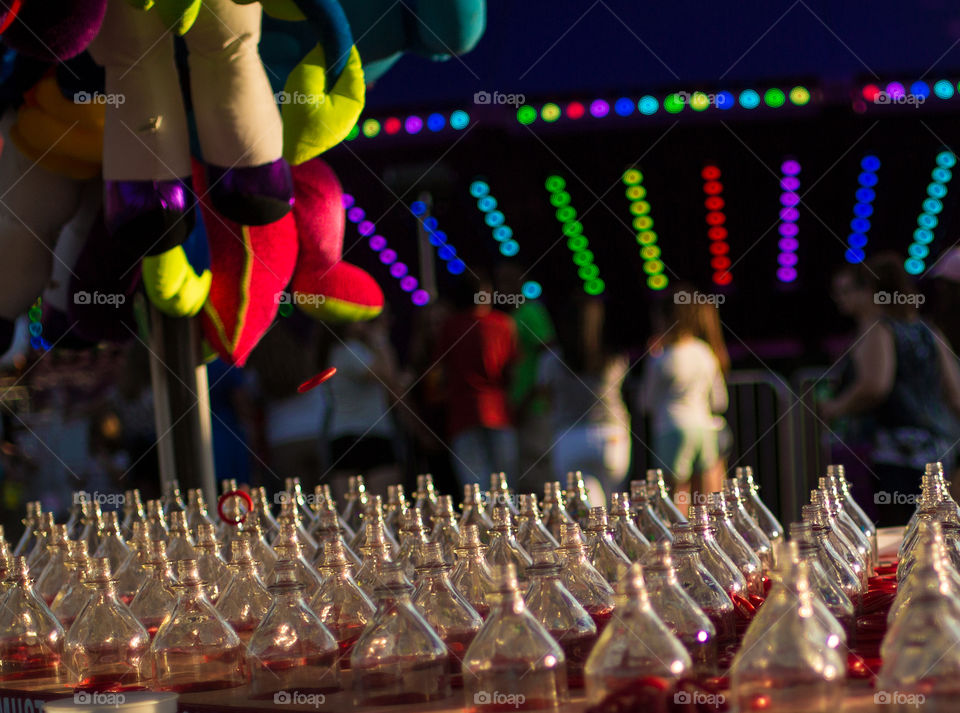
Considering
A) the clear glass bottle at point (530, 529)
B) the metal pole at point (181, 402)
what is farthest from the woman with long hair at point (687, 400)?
the clear glass bottle at point (530, 529)

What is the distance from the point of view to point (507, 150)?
5.46 m

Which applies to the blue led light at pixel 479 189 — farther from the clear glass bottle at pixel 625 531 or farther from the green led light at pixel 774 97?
the clear glass bottle at pixel 625 531

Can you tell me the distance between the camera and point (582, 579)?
58.0 inches

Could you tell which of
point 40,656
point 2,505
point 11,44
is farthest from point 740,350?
point 40,656

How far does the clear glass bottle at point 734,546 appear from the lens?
5.28 feet

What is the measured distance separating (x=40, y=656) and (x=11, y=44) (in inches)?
44.5

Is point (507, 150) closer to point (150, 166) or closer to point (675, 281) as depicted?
point (675, 281)

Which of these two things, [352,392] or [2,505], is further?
[2,505]

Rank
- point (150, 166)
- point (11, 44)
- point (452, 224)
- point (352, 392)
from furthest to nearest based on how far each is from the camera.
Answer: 1. point (452, 224)
2. point (352, 392)
3. point (150, 166)
4. point (11, 44)

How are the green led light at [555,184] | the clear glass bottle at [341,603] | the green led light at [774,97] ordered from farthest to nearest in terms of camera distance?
the green led light at [555,184]
the green led light at [774,97]
the clear glass bottle at [341,603]

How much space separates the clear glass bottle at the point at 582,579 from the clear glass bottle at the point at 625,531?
0.21m

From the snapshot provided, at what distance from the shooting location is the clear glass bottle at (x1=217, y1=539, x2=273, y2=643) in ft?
5.26

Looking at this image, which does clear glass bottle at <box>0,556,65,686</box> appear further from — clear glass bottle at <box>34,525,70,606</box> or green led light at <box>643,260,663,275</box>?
green led light at <box>643,260,663,275</box>

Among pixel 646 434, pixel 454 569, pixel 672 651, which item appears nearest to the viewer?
pixel 672 651
